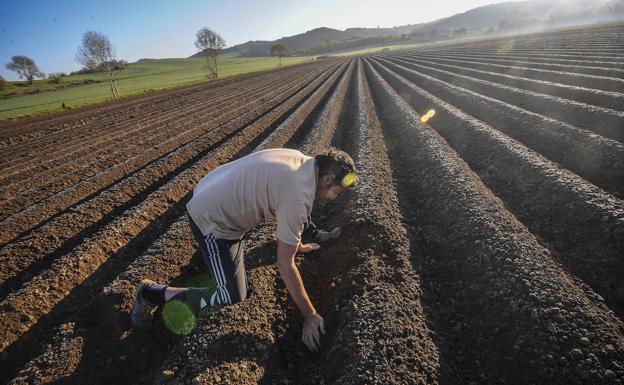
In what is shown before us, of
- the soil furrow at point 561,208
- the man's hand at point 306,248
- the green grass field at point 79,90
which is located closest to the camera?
the soil furrow at point 561,208

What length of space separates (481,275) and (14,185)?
9.16 meters

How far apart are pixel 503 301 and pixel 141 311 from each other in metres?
3.27

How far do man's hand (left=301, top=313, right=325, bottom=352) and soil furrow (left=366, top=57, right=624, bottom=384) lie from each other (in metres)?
1.13

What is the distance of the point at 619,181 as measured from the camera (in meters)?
4.74

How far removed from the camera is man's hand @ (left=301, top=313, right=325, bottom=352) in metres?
2.68

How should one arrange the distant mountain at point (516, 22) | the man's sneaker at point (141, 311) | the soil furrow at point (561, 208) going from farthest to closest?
the distant mountain at point (516, 22)
the soil furrow at point (561, 208)
the man's sneaker at point (141, 311)

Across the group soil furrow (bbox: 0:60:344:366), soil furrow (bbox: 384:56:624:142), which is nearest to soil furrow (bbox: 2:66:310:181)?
soil furrow (bbox: 0:60:344:366)

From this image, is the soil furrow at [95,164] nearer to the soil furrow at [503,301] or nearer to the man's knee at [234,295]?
the man's knee at [234,295]

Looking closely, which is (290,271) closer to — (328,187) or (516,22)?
(328,187)

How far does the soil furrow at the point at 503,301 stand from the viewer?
245cm

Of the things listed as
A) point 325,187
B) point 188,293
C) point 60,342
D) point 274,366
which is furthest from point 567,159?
point 60,342

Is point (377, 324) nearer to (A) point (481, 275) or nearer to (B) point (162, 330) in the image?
(A) point (481, 275)

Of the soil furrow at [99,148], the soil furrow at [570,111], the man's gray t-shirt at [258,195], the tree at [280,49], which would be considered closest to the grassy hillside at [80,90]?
the soil furrow at [99,148]

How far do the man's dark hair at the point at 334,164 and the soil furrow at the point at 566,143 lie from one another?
447 cm
